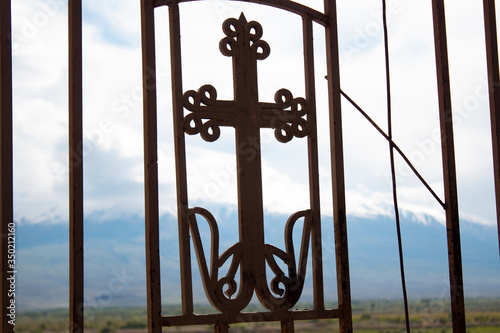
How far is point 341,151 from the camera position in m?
3.29

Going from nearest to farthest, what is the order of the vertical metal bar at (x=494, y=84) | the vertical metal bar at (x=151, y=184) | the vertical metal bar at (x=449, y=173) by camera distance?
the vertical metal bar at (x=151, y=184) → the vertical metal bar at (x=449, y=173) → the vertical metal bar at (x=494, y=84)

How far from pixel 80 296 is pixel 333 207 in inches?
51.5

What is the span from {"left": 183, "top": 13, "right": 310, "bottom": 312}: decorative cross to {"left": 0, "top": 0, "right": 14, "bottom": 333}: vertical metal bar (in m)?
0.78

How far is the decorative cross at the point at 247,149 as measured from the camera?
305 centimetres

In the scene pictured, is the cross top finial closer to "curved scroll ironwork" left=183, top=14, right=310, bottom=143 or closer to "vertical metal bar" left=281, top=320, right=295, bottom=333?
"curved scroll ironwork" left=183, top=14, right=310, bottom=143

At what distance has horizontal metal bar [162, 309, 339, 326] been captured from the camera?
2.93m

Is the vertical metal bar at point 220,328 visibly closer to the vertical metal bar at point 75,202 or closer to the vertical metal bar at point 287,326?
the vertical metal bar at point 287,326

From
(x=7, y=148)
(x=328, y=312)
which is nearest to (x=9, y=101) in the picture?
(x=7, y=148)

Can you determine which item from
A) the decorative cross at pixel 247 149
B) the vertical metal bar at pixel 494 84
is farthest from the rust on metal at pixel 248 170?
the vertical metal bar at pixel 494 84

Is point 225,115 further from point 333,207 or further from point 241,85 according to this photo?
point 333,207

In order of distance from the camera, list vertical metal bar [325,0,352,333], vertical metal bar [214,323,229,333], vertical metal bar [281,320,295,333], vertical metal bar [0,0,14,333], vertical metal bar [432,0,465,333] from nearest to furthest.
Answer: vertical metal bar [0,0,14,333]
vertical metal bar [214,323,229,333]
vertical metal bar [281,320,295,333]
vertical metal bar [325,0,352,333]
vertical metal bar [432,0,465,333]

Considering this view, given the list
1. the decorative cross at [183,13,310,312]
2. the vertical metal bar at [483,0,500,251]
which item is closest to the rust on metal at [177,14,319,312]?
the decorative cross at [183,13,310,312]

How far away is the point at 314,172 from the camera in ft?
10.6

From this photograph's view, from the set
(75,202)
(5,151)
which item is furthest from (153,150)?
(5,151)
